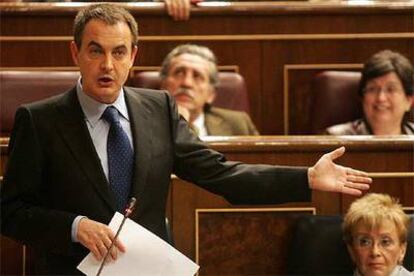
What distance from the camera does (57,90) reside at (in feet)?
5.47

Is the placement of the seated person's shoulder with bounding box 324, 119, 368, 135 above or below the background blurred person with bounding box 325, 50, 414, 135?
below

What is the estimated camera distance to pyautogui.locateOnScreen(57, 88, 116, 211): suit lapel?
3.04ft

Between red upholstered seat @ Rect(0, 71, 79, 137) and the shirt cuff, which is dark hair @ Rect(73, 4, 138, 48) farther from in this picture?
red upholstered seat @ Rect(0, 71, 79, 137)

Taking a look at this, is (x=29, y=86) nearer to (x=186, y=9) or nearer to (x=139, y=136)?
(x=186, y=9)

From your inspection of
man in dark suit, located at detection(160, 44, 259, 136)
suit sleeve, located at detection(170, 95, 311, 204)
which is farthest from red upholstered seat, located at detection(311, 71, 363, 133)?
suit sleeve, located at detection(170, 95, 311, 204)

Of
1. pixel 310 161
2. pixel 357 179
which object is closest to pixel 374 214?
pixel 310 161

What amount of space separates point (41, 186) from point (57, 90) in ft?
2.47

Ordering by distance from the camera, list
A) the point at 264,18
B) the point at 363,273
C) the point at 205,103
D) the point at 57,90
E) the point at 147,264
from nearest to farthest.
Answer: the point at 147,264
the point at 363,273
the point at 57,90
the point at 205,103
the point at 264,18

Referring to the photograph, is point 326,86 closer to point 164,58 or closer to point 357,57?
point 357,57

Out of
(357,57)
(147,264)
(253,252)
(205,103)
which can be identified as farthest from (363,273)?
(357,57)

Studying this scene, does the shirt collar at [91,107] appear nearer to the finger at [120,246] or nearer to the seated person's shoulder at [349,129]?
the finger at [120,246]

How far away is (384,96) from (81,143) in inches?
37.6

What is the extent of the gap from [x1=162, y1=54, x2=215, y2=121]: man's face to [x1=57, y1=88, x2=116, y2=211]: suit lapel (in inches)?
31.2

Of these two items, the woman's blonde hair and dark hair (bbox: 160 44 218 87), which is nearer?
the woman's blonde hair
